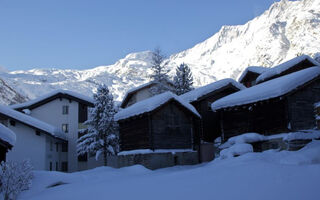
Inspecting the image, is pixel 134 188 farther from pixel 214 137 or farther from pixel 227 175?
pixel 214 137

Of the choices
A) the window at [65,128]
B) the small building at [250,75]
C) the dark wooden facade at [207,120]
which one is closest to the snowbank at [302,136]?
the dark wooden facade at [207,120]

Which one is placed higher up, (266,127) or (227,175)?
(266,127)

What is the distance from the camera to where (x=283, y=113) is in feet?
70.9

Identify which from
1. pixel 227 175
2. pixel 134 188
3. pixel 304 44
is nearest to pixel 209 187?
pixel 227 175

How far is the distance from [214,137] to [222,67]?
148m

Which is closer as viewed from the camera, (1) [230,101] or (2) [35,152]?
(1) [230,101]

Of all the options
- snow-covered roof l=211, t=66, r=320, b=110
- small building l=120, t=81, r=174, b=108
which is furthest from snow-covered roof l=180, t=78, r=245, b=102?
small building l=120, t=81, r=174, b=108

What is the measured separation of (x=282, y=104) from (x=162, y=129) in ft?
28.0

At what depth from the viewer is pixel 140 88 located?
149ft

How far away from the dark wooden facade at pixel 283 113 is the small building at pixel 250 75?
1585cm

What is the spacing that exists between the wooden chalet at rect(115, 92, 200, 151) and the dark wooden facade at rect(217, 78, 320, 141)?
3.94 m

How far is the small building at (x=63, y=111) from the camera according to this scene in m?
42.7

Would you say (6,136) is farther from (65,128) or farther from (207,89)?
(65,128)

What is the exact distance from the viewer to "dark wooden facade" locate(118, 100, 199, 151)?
2528 centimetres
